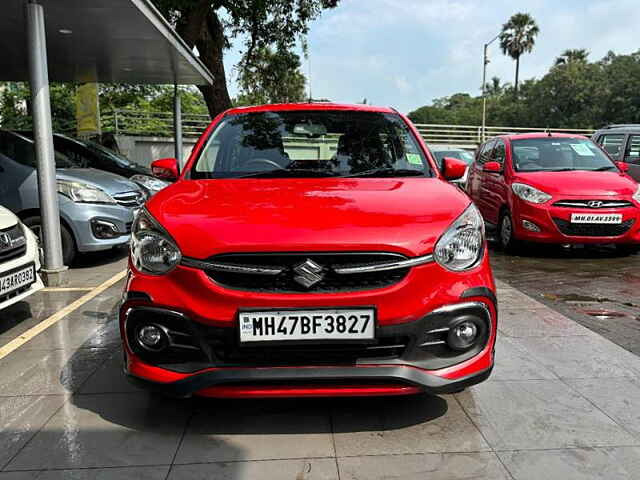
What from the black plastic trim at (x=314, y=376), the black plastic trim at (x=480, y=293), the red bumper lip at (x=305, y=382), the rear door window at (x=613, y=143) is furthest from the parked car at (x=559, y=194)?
the black plastic trim at (x=314, y=376)

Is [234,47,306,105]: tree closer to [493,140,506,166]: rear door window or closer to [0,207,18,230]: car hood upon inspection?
[493,140,506,166]: rear door window

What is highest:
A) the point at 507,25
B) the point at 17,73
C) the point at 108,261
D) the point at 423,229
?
the point at 507,25

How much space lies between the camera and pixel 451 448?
2.71m

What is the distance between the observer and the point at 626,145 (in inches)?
413

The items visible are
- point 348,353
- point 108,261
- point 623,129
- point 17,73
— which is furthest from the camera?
point 17,73

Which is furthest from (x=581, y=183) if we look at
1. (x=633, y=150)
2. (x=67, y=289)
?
(x=67, y=289)

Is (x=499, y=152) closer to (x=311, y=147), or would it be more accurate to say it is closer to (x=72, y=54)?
(x=311, y=147)

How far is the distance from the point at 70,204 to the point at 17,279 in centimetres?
254

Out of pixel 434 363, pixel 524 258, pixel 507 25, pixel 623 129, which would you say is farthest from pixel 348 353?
pixel 507 25

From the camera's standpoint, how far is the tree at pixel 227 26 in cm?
1470

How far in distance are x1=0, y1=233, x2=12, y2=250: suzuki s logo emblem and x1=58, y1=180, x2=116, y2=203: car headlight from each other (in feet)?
8.20

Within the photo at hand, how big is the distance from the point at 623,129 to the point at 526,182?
4230 mm

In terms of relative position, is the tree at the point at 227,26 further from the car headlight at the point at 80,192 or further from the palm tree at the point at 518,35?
the palm tree at the point at 518,35

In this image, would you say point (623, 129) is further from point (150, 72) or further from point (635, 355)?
point (150, 72)
